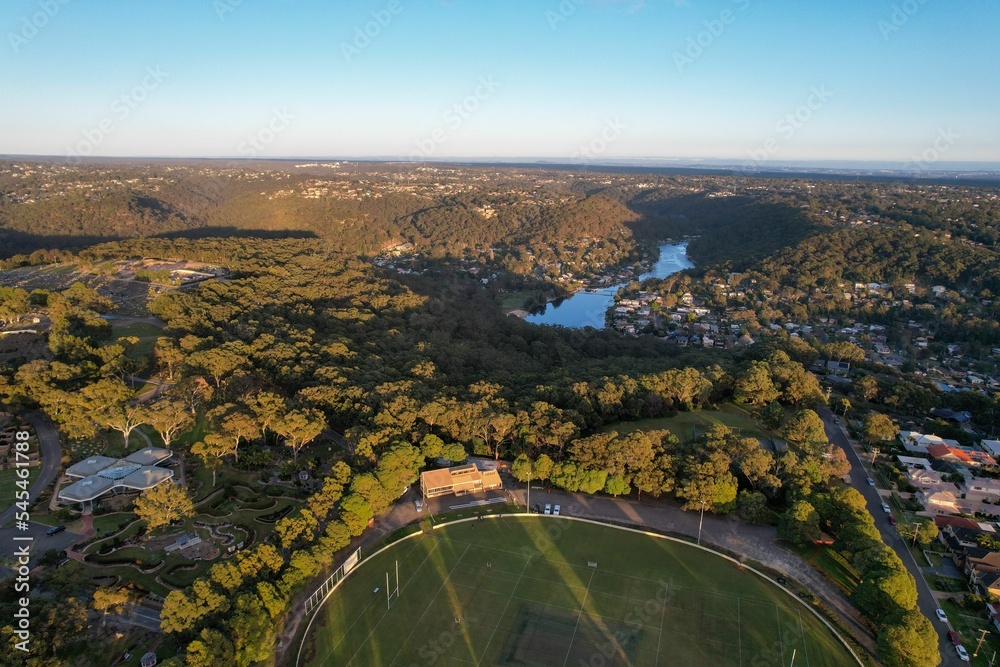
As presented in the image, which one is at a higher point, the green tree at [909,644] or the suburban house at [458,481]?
the green tree at [909,644]

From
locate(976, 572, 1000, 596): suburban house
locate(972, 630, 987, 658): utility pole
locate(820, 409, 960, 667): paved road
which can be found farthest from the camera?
locate(976, 572, 1000, 596): suburban house

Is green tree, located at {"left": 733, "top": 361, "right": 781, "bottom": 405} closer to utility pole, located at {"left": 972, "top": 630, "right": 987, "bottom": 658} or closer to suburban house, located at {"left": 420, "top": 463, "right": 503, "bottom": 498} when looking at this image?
utility pole, located at {"left": 972, "top": 630, "right": 987, "bottom": 658}

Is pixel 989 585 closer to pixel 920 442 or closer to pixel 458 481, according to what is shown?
pixel 920 442

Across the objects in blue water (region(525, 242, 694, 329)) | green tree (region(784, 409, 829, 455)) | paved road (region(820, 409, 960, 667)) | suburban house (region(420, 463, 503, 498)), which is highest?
green tree (region(784, 409, 829, 455))

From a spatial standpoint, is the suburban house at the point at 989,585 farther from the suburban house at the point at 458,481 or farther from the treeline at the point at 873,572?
the suburban house at the point at 458,481

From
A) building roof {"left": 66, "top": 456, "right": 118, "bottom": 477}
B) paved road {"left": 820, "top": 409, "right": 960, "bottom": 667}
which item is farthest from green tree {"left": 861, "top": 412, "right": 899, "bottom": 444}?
building roof {"left": 66, "top": 456, "right": 118, "bottom": 477}

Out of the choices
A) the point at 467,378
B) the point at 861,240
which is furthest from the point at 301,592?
the point at 861,240

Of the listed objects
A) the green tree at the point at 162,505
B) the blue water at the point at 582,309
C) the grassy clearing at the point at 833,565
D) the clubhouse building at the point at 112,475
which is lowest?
the blue water at the point at 582,309

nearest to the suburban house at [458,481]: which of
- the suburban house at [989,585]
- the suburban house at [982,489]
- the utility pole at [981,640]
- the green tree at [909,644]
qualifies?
the green tree at [909,644]
